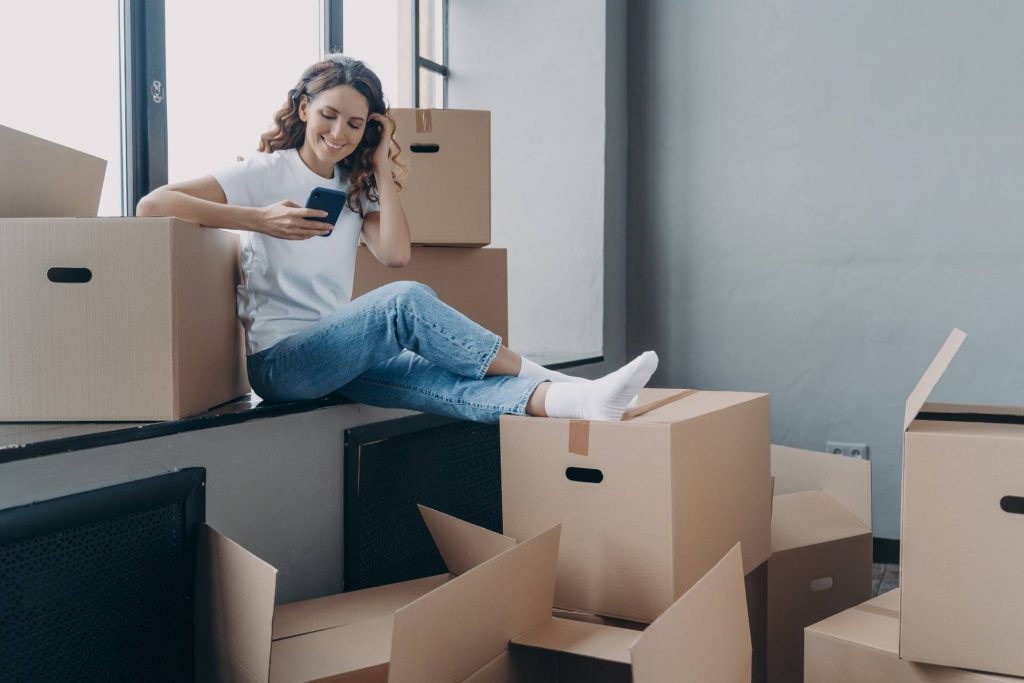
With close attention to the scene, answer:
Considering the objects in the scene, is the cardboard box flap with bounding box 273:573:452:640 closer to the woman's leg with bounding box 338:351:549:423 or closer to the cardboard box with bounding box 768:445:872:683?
the woman's leg with bounding box 338:351:549:423

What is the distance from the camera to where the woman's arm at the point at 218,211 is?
4.85ft

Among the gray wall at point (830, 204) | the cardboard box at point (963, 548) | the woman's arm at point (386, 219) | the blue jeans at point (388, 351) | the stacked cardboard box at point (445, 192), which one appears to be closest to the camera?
the cardboard box at point (963, 548)

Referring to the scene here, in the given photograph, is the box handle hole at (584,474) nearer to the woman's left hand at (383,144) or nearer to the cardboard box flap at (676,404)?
the cardboard box flap at (676,404)

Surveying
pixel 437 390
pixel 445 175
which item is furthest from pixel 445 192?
pixel 437 390

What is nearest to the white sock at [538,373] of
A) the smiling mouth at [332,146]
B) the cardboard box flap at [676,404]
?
the cardboard box flap at [676,404]

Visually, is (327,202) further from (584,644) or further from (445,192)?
(584,644)

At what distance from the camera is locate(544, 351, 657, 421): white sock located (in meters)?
1.39

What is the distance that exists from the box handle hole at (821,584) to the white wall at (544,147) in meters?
1.19

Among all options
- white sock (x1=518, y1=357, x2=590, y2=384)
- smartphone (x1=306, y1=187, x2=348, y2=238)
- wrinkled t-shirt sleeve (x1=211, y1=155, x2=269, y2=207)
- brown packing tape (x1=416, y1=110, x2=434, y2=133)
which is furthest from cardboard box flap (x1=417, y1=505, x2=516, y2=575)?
brown packing tape (x1=416, y1=110, x2=434, y2=133)

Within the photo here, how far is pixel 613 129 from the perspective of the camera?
2.82 m

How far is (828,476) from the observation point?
2000mm

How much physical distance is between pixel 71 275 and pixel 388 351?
0.55m

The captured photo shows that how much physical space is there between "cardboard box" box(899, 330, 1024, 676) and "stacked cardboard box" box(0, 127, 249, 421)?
1.06 meters

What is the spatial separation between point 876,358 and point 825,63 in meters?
0.89
